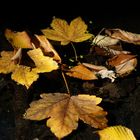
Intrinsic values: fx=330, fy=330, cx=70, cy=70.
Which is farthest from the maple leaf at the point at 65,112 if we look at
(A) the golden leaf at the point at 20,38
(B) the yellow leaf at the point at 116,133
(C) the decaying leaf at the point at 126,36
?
(C) the decaying leaf at the point at 126,36

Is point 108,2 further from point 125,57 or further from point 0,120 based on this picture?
point 0,120

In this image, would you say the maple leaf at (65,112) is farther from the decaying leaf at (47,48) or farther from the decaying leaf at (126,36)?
the decaying leaf at (126,36)

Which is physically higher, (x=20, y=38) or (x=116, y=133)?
(x=20, y=38)

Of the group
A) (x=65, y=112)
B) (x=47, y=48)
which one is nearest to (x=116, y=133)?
(x=65, y=112)

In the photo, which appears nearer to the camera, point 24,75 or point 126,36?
point 24,75

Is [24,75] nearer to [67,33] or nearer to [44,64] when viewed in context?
[44,64]

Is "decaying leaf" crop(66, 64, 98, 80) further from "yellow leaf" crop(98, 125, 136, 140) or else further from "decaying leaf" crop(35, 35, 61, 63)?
"yellow leaf" crop(98, 125, 136, 140)

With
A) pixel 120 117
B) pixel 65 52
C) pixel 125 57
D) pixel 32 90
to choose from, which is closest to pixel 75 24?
pixel 65 52
